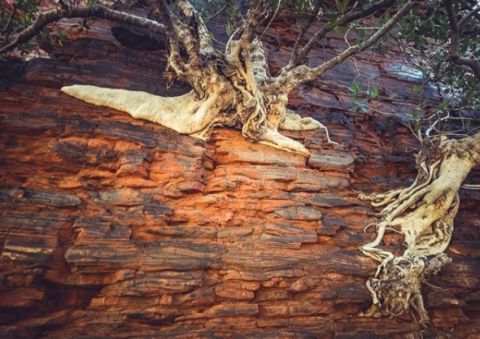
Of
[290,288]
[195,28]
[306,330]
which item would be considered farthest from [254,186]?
[195,28]

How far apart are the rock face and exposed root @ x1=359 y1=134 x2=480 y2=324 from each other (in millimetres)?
189

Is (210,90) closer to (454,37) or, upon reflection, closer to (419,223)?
(454,37)

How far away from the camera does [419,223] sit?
5.07 meters

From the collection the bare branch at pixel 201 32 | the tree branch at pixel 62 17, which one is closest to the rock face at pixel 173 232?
the tree branch at pixel 62 17

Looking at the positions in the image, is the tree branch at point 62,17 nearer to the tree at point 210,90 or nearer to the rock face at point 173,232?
the tree at point 210,90

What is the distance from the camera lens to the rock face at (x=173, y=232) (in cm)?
327

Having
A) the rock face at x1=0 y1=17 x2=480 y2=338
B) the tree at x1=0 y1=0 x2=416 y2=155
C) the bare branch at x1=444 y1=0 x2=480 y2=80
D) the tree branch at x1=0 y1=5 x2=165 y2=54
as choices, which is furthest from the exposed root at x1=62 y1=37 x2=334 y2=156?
the bare branch at x1=444 y1=0 x2=480 y2=80

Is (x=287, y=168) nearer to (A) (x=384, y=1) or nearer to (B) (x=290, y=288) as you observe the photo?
(B) (x=290, y=288)

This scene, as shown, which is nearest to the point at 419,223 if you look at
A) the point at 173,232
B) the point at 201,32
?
the point at 173,232

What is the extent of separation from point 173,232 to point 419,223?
4.09 metres

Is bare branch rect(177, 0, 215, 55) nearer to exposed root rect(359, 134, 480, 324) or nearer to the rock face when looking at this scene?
the rock face

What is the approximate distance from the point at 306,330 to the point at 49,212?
3.38m

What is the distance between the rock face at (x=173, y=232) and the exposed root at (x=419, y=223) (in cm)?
19

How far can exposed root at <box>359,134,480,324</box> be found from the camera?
400cm
